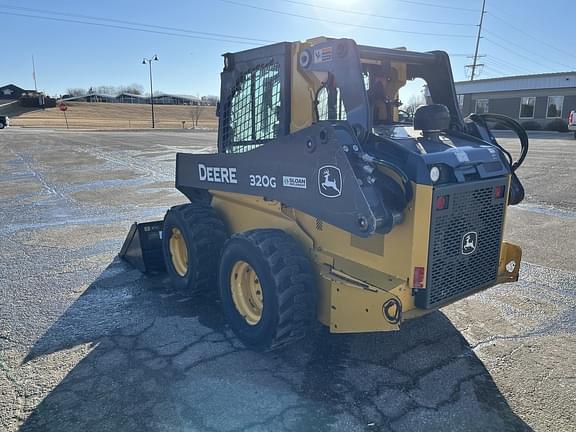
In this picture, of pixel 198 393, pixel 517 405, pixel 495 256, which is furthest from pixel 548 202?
pixel 198 393

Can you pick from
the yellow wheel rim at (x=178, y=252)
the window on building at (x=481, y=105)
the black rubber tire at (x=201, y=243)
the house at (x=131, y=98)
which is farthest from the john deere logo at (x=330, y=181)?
the house at (x=131, y=98)

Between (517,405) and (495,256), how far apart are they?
1142mm

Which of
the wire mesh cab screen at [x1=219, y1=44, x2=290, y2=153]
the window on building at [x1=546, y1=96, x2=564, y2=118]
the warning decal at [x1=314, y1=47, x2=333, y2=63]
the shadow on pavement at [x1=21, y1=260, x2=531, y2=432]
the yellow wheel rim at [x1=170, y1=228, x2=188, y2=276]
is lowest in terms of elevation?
the shadow on pavement at [x1=21, y1=260, x2=531, y2=432]

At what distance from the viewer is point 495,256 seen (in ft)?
12.4

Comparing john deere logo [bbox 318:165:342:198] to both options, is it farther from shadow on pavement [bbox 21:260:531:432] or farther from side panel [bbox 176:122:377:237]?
shadow on pavement [bbox 21:260:531:432]

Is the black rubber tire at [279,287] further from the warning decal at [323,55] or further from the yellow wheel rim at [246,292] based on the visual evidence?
the warning decal at [323,55]

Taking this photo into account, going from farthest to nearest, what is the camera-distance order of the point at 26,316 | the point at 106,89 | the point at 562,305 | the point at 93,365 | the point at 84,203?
the point at 106,89, the point at 84,203, the point at 562,305, the point at 26,316, the point at 93,365

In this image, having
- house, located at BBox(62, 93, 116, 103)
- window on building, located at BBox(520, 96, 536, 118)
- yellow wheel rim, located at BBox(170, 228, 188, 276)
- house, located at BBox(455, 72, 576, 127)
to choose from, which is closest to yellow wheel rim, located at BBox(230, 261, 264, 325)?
yellow wheel rim, located at BBox(170, 228, 188, 276)

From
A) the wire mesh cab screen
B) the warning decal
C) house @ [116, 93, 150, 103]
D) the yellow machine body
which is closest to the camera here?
the yellow machine body

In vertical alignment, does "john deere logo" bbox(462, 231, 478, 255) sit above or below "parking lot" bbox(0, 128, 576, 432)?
above

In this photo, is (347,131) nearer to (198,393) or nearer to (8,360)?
(198,393)

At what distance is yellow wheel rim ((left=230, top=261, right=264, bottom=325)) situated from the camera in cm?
402

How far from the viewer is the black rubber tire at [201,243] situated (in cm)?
473

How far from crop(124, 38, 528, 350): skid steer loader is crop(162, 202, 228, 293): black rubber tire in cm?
47
